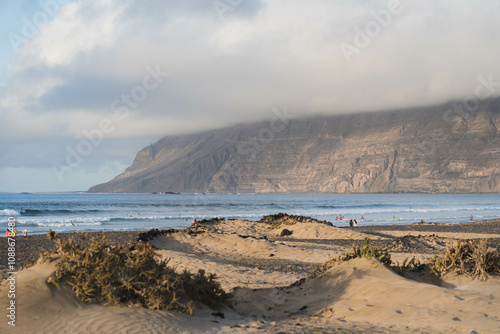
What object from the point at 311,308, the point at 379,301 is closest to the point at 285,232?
the point at 311,308

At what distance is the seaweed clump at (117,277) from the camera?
20.5ft

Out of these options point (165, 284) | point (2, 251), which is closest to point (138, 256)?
point (165, 284)

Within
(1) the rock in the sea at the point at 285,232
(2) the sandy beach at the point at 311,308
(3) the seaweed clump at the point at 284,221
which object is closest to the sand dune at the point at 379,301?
(2) the sandy beach at the point at 311,308

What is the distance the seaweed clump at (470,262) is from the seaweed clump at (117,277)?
5.26 m

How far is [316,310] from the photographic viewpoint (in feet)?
25.2

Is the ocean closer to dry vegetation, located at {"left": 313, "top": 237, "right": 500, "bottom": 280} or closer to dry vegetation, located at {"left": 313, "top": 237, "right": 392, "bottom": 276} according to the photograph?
dry vegetation, located at {"left": 313, "top": 237, "right": 392, "bottom": 276}

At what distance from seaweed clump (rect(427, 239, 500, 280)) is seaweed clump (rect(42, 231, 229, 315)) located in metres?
5.26

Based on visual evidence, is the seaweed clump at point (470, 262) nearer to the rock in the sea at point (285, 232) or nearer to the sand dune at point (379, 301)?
the sand dune at point (379, 301)

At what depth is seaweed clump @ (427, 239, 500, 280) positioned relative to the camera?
8.68 metres

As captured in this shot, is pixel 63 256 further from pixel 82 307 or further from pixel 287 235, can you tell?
pixel 287 235

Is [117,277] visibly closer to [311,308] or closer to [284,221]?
[311,308]

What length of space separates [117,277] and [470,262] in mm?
6671

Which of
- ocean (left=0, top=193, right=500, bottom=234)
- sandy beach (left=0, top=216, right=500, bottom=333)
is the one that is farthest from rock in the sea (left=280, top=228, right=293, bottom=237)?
ocean (left=0, top=193, right=500, bottom=234)

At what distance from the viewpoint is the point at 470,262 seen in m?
8.87
